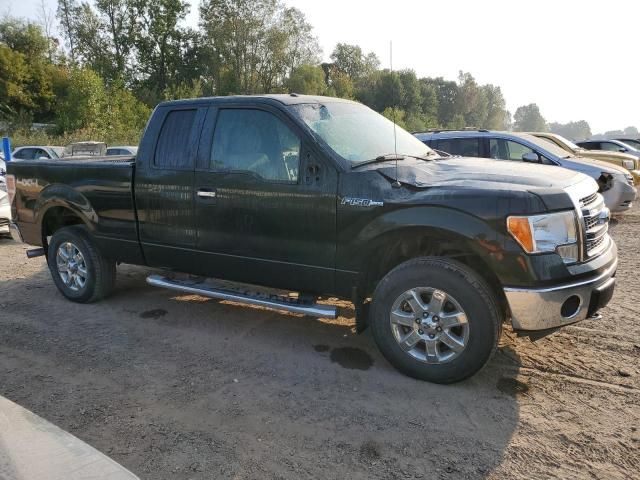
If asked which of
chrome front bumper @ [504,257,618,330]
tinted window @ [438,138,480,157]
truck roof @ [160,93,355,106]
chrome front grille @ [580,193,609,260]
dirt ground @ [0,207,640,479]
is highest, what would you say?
truck roof @ [160,93,355,106]

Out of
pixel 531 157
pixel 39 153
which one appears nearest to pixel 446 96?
pixel 39 153

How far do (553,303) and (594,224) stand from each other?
0.77 m

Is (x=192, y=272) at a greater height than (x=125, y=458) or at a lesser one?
greater

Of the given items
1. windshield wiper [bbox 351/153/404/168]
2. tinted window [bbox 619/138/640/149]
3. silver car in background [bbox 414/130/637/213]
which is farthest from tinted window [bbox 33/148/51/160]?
tinted window [bbox 619/138/640/149]

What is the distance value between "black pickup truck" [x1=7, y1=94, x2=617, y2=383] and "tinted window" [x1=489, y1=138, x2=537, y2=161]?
204 inches

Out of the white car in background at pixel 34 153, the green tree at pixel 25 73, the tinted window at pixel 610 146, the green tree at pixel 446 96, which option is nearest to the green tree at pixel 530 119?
the green tree at pixel 446 96

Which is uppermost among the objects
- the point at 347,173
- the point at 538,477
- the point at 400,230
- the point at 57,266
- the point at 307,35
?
the point at 307,35

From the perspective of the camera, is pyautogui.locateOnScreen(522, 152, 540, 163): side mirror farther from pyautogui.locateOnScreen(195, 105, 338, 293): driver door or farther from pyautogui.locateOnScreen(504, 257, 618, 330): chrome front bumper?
pyautogui.locateOnScreen(195, 105, 338, 293): driver door

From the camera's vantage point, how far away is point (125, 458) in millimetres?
2912

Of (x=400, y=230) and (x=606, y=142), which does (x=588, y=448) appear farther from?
(x=606, y=142)

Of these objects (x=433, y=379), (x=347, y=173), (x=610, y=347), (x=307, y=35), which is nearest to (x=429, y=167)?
(x=347, y=173)

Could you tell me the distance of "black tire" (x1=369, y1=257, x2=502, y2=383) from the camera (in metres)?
3.46

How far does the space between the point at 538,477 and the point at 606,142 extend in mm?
17914

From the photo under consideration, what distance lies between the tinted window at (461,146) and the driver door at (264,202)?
5904mm
